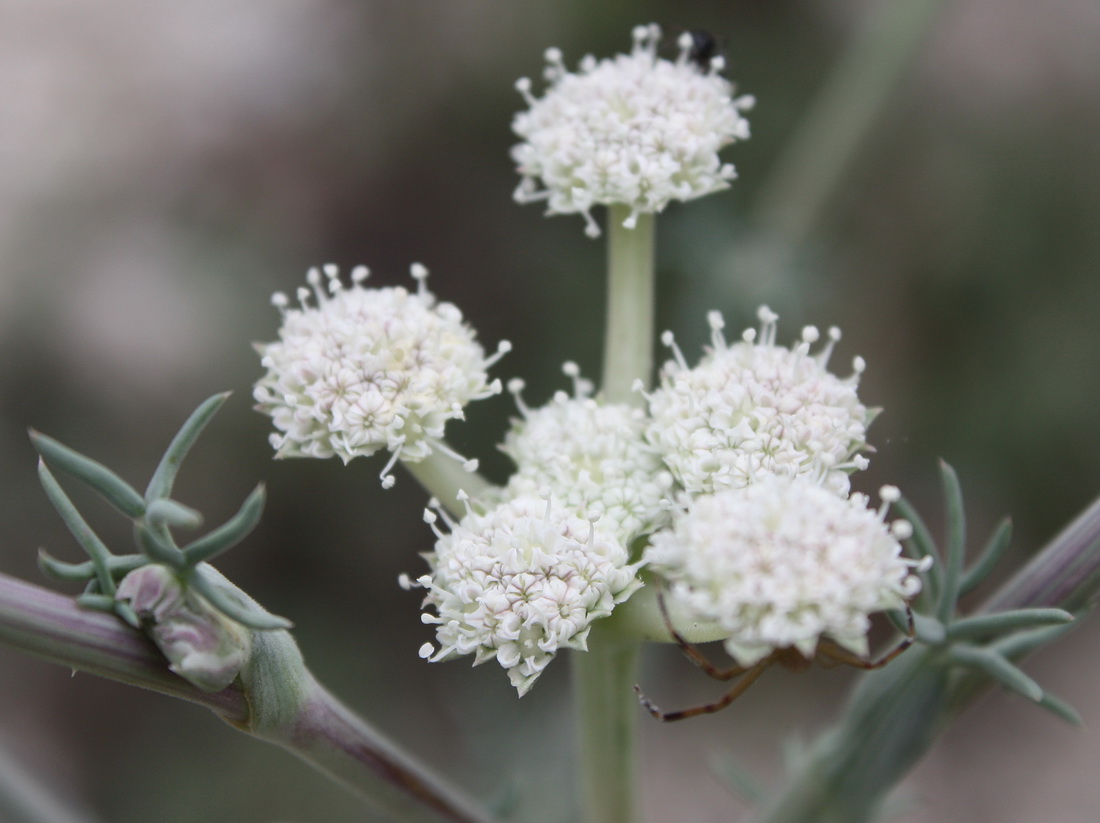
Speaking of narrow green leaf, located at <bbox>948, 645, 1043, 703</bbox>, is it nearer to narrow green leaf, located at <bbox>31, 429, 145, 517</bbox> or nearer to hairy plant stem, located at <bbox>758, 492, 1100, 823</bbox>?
hairy plant stem, located at <bbox>758, 492, 1100, 823</bbox>

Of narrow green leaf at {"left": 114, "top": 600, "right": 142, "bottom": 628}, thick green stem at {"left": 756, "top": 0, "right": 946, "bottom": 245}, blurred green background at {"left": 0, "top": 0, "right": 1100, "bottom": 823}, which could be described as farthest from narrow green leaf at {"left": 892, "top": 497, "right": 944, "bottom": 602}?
thick green stem at {"left": 756, "top": 0, "right": 946, "bottom": 245}

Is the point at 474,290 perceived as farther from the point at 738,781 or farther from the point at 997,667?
the point at 997,667

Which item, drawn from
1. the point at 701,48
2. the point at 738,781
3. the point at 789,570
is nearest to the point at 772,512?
the point at 789,570

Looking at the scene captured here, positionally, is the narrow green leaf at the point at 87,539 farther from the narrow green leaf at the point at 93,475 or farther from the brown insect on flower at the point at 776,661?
the brown insect on flower at the point at 776,661

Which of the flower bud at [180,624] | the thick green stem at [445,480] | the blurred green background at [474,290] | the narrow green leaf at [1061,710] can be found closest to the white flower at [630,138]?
the thick green stem at [445,480]

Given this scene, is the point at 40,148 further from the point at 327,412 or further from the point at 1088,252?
the point at 1088,252

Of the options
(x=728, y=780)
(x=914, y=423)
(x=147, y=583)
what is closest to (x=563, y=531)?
(x=147, y=583)
